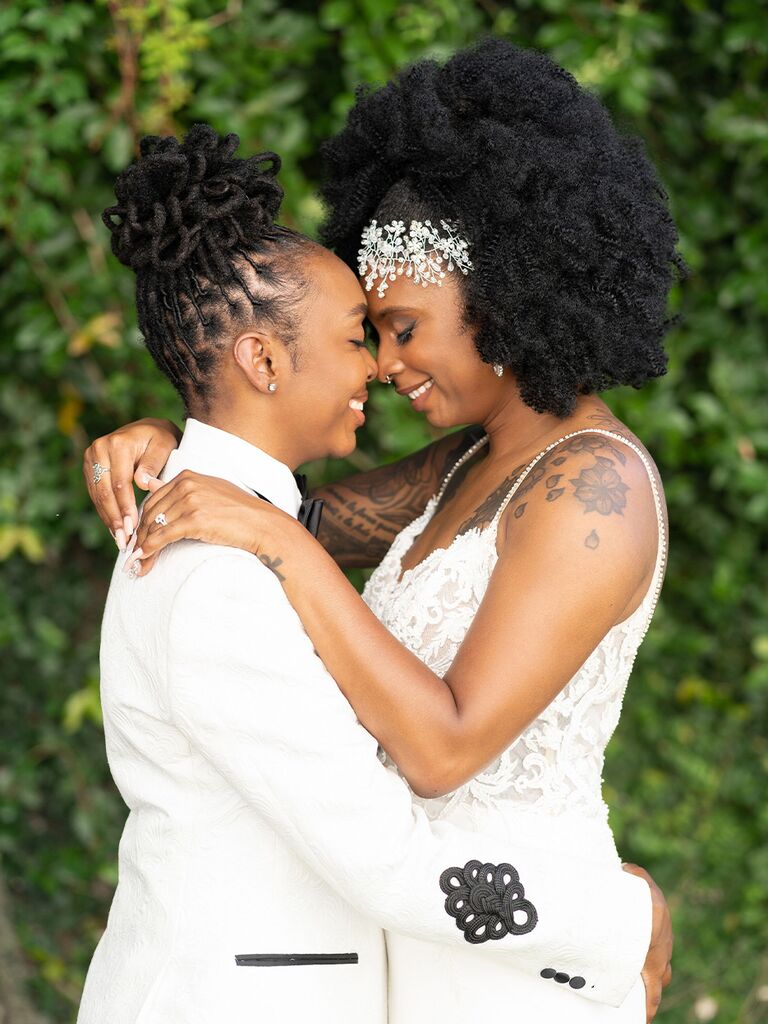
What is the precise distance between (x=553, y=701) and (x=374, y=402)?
1.97 metres

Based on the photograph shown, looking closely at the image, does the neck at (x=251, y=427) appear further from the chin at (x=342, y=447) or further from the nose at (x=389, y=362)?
the nose at (x=389, y=362)

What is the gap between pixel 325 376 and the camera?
2229 mm

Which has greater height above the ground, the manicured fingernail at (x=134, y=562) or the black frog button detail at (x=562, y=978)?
the manicured fingernail at (x=134, y=562)

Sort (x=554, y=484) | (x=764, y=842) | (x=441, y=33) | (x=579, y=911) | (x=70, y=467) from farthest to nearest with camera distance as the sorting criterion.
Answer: (x=764, y=842)
(x=70, y=467)
(x=441, y=33)
(x=554, y=484)
(x=579, y=911)

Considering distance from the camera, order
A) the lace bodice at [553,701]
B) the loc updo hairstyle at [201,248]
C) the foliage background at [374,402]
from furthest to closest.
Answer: the foliage background at [374,402] → the lace bodice at [553,701] → the loc updo hairstyle at [201,248]

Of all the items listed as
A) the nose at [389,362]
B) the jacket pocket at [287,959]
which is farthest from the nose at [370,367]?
the jacket pocket at [287,959]

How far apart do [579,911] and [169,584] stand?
2.89ft

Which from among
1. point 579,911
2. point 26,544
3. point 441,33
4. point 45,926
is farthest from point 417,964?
point 441,33

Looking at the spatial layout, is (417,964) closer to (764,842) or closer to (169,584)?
(169,584)

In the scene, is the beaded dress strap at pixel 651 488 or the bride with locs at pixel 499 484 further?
the beaded dress strap at pixel 651 488

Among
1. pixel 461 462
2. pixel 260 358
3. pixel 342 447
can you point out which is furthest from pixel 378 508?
pixel 260 358

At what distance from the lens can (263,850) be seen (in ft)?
6.57

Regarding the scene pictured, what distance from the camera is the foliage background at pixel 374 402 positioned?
368 centimetres

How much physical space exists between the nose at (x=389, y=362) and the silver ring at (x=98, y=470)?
59 cm
